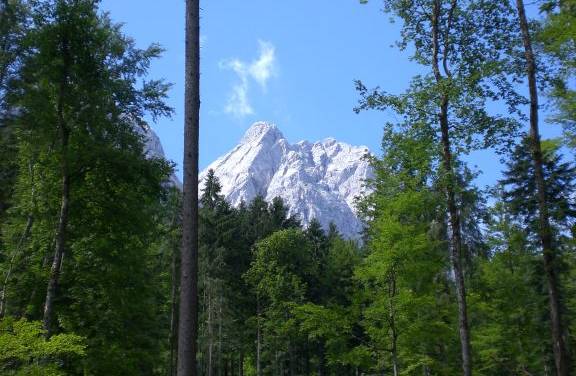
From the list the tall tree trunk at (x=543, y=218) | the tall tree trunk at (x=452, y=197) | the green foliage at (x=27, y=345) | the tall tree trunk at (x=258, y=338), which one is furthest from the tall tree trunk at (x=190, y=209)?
the tall tree trunk at (x=258, y=338)

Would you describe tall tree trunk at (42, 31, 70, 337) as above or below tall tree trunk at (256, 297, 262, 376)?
above

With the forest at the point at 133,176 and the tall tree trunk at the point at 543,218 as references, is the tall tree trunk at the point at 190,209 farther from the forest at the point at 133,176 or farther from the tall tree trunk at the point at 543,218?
the tall tree trunk at the point at 543,218

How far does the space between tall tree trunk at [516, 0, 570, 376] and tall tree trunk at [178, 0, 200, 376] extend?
313 inches

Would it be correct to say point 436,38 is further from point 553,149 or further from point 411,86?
point 553,149

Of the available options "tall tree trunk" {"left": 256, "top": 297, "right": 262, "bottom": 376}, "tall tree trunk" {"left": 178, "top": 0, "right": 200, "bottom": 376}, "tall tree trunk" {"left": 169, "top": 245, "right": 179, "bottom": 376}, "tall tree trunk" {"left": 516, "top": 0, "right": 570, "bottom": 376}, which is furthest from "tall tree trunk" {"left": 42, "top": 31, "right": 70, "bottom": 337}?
"tall tree trunk" {"left": 256, "top": 297, "right": 262, "bottom": 376}

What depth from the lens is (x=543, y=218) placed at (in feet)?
38.6

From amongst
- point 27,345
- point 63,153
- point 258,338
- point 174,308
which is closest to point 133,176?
point 63,153

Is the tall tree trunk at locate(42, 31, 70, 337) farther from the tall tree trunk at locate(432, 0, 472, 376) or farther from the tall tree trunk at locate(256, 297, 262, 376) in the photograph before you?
the tall tree trunk at locate(256, 297, 262, 376)

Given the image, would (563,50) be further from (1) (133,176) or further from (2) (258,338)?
(2) (258,338)

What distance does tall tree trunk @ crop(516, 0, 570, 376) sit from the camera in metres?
11.3

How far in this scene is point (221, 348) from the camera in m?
40.0

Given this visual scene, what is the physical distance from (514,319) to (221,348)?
71.5ft

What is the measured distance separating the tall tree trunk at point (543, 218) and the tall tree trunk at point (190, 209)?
794 centimetres

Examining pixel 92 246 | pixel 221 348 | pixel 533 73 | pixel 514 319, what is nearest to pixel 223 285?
pixel 221 348
